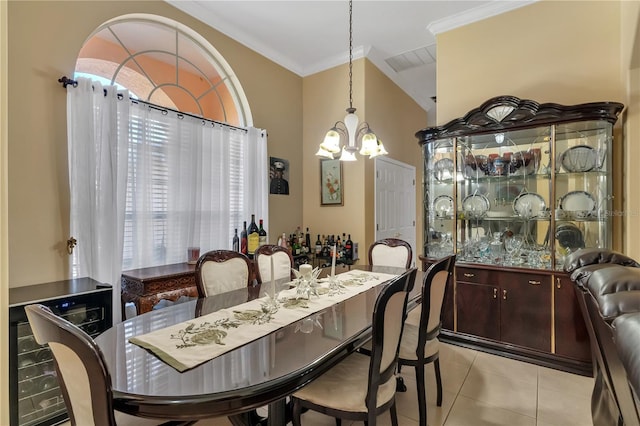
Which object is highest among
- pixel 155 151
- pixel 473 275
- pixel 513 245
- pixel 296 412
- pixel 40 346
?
pixel 155 151

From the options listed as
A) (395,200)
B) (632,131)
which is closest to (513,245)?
(632,131)

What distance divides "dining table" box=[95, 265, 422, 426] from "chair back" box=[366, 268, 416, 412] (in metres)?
0.11

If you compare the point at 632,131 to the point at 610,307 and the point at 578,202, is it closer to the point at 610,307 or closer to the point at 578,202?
the point at 578,202

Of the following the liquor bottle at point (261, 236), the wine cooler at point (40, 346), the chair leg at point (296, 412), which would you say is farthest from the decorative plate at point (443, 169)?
the wine cooler at point (40, 346)

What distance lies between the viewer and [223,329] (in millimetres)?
1436

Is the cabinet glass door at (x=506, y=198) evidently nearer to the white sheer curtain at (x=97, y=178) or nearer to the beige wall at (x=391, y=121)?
the beige wall at (x=391, y=121)

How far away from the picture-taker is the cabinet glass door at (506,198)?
2.82 m

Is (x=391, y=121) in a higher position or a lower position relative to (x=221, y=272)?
higher

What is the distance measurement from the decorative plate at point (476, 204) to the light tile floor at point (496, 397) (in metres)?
1.35

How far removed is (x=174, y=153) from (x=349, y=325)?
7.83ft

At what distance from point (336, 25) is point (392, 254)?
101 inches

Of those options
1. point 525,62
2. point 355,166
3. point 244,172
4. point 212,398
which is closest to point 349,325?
point 212,398

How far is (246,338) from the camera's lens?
1.34 meters

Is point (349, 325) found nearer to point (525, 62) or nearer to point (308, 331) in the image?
point (308, 331)
